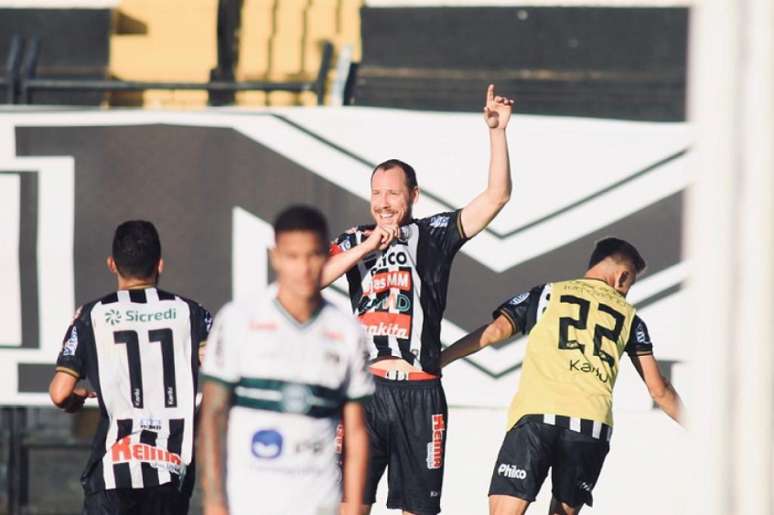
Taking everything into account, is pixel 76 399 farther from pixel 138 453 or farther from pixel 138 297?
pixel 138 297

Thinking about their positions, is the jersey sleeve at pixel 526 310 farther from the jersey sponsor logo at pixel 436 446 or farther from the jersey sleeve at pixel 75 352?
the jersey sleeve at pixel 75 352

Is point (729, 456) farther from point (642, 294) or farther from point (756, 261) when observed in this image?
point (642, 294)

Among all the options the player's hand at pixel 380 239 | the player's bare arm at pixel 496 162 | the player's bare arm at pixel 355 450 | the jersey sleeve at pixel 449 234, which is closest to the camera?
the player's bare arm at pixel 355 450

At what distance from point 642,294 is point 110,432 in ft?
13.1

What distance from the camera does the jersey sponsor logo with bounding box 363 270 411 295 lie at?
7.15 meters

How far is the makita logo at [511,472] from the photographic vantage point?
730cm

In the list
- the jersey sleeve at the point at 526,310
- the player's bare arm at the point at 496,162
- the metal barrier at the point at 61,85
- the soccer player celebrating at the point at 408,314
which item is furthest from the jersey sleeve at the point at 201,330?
the metal barrier at the point at 61,85

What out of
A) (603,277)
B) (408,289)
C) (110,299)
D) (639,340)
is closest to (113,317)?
(110,299)

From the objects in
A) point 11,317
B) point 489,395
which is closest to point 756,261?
point 489,395

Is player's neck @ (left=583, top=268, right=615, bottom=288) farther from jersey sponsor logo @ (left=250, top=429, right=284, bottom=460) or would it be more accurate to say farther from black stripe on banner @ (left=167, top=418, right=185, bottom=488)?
jersey sponsor logo @ (left=250, top=429, right=284, bottom=460)

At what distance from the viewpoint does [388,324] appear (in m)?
7.11

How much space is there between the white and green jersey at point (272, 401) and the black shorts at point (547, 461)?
8.30ft

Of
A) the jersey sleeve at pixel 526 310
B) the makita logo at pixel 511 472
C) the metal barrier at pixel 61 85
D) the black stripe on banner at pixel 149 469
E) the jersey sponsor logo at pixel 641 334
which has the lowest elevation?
the makita logo at pixel 511 472

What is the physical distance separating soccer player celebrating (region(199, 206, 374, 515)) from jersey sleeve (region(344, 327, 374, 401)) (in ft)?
0.21
